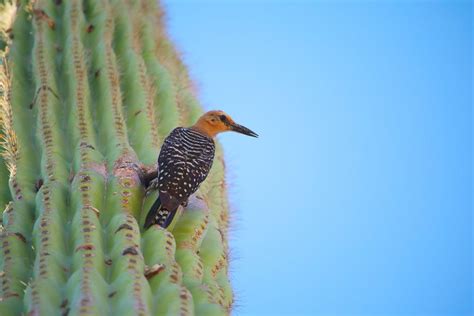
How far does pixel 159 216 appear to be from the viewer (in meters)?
6.23

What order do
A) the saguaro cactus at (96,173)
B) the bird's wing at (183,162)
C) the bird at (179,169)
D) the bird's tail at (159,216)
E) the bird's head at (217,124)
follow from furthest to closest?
the bird's head at (217,124)
the bird's wing at (183,162)
the bird at (179,169)
the bird's tail at (159,216)
the saguaro cactus at (96,173)

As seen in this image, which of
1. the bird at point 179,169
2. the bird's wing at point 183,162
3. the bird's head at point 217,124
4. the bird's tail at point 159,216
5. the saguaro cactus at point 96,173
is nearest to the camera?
the saguaro cactus at point 96,173

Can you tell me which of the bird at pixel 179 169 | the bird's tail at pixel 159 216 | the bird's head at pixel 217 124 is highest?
the bird's head at pixel 217 124

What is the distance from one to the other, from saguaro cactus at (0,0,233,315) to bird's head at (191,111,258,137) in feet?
0.75

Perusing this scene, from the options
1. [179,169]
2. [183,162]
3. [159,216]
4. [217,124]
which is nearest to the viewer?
[159,216]

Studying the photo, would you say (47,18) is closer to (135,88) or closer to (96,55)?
(96,55)

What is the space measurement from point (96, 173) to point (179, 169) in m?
0.72

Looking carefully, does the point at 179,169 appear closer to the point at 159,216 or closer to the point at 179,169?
the point at 179,169

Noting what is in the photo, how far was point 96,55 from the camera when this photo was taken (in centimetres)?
797

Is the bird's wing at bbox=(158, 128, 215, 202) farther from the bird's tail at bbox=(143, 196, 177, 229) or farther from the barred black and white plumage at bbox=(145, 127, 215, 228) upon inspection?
the bird's tail at bbox=(143, 196, 177, 229)

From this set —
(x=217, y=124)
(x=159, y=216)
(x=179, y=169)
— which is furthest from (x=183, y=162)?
(x=217, y=124)

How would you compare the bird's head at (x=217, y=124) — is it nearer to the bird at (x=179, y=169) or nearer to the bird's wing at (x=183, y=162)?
the bird at (x=179, y=169)

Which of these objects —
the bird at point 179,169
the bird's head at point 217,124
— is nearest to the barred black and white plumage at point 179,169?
the bird at point 179,169

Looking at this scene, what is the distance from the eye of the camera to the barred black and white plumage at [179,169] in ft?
20.7
